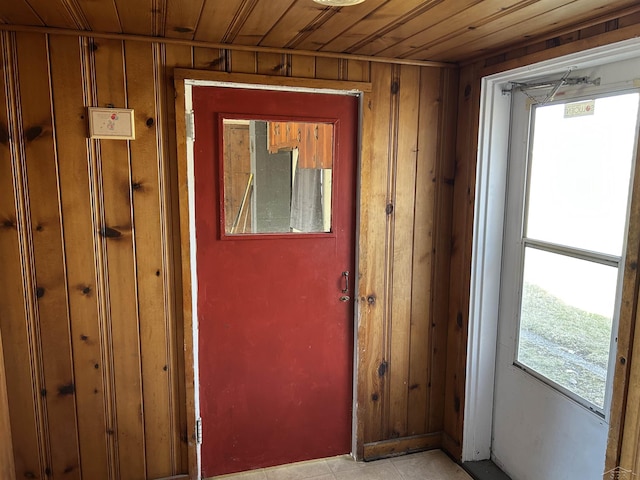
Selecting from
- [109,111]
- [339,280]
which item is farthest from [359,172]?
[109,111]

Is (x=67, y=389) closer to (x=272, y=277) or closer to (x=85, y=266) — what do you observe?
(x=85, y=266)

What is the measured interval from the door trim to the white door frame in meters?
0.59

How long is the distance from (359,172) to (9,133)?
1519 mm

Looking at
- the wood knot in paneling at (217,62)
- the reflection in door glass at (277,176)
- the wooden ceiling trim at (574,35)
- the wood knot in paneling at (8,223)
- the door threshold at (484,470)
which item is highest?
the wooden ceiling trim at (574,35)

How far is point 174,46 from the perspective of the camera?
2.04 m

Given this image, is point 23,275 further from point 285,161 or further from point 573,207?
point 573,207

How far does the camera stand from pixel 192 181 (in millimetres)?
2156

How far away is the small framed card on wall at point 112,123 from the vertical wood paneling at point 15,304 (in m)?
0.30

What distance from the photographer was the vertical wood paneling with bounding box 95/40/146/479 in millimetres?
1995

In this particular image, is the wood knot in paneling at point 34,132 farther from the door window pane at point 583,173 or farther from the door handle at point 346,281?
the door window pane at point 583,173

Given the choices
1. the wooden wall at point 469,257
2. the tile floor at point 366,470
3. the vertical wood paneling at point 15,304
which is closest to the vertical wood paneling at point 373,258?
the tile floor at point 366,470

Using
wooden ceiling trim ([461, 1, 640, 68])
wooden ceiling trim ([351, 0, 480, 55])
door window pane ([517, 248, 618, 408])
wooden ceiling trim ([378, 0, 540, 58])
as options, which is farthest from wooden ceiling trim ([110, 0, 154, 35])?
door window pane ([517, 248, 618, 408])

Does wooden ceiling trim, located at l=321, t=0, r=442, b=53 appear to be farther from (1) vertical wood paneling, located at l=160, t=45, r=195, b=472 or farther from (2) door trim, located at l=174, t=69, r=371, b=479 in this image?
(1) vertical wood paneling, located at l=160, t=45, r=195, b=472

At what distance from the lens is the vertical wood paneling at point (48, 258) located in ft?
6.29
